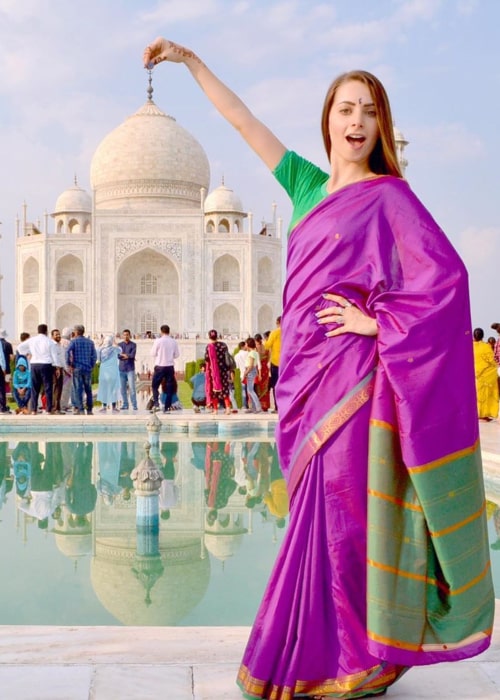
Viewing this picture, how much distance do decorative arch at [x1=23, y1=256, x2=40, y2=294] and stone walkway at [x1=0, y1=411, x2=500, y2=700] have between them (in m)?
28.5

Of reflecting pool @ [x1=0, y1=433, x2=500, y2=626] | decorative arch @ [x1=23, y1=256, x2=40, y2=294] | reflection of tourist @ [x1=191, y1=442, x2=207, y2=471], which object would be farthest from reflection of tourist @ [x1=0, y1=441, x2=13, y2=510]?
decorative arch @ [x1=23, y1=256, x2=40, y2=294]

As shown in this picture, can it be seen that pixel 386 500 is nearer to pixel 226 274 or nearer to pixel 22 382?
pixel 22 382

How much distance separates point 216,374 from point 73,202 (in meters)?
23.6

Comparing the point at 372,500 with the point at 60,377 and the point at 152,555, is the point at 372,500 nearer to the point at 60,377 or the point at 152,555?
the point at 152,555

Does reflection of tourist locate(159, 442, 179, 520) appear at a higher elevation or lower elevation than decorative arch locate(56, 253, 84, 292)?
lower

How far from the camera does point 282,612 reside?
1712mm

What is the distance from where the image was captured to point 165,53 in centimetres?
221

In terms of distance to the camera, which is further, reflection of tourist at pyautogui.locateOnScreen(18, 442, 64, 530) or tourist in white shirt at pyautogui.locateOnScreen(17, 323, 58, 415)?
tourist in white shirt at pyautogui.locateOnScreen(17, 323, 58, 415)

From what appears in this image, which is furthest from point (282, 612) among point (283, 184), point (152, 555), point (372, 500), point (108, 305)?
point (108, 305)

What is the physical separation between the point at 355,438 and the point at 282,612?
374 millimetres

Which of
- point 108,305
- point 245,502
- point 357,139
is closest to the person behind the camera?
point 357,139

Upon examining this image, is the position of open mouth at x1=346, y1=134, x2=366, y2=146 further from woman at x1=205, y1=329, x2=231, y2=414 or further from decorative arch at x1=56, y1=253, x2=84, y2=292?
decorative arch at x1=56, y1=253, x2=84, y2=292

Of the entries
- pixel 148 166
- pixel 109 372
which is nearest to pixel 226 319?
pixel 148 166

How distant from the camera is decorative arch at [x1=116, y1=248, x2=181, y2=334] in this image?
30.2m
